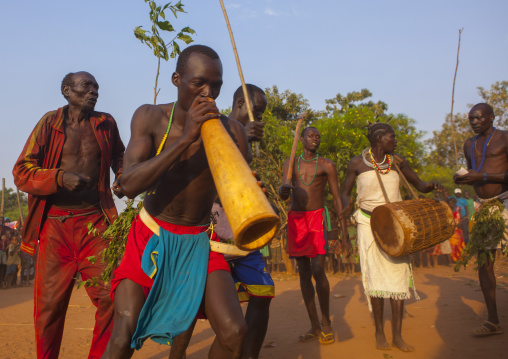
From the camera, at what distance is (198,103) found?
2.50 metres

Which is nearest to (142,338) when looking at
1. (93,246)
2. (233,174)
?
(233,174)

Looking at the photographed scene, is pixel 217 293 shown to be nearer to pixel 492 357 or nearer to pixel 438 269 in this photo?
pixel 492 357

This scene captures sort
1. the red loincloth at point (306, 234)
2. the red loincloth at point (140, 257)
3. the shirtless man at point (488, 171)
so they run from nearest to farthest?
1. the red loincloth at point (140, 257)
2. the shirtless man at point (488, 171)
3. the red loincloth at point (306, 234)

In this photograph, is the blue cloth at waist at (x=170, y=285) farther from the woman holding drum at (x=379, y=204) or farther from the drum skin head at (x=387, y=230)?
the woman holding drum at (x=379, y=204)

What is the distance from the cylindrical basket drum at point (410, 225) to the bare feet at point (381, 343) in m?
0.94

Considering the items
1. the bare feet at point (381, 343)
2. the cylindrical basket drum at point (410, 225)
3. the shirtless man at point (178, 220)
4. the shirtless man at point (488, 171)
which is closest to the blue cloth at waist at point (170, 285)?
the shirtless man at point (178, 220)

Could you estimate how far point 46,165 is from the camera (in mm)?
3936

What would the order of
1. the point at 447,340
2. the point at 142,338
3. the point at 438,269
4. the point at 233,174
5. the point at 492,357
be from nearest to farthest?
the point at 233,174
the point at 142,338
the point at 492,357
the point at 447,340
the point at 438,269

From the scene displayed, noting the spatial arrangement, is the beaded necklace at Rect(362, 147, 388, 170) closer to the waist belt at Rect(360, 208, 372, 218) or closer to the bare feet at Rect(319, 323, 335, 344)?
the waist belt at Rect(360, 208, 372, 218)

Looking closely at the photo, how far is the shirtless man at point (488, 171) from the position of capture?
514 cm

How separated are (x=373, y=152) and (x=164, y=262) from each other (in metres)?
3.43

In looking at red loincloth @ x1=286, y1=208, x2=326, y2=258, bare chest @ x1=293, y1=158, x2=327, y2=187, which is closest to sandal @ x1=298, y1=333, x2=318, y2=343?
red loincloth @ x1=286, y1=208, x2=326, y2=258

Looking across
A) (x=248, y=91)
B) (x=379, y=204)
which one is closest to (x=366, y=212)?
(x=379, y=204)

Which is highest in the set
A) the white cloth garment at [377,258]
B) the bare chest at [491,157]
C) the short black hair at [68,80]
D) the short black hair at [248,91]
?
the short black hair at [68,80]
